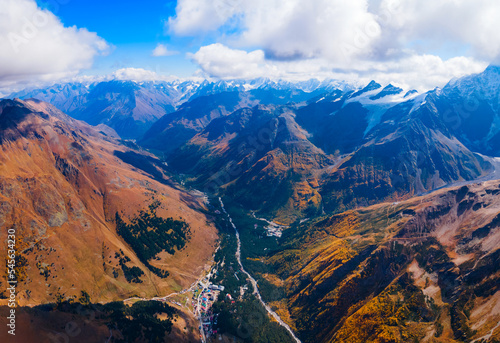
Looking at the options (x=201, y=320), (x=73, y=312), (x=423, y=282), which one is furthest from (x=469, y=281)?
(x=73, y=312)

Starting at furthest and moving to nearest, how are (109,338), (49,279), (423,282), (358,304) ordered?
(49,279) → (358,304) → (423,282) → (109,338)

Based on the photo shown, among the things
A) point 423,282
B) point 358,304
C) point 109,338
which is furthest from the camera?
point 358,304

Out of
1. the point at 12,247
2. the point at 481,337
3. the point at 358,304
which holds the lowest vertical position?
the point at 12,247

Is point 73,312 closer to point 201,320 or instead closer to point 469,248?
Result: point 201,320

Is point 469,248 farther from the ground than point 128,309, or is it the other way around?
point 469,248

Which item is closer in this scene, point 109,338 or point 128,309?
point 109,338

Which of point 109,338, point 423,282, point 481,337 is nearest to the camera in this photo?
point 481,337

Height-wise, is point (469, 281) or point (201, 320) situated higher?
point (469, 281)

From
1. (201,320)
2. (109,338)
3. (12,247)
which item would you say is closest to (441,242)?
(201,320)

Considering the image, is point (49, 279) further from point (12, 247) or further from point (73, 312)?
point (73, 312)
